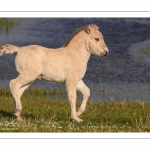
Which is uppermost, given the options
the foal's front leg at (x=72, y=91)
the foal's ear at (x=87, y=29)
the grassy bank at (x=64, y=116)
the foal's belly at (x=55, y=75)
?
the foal's ear at (x=87, y=29)

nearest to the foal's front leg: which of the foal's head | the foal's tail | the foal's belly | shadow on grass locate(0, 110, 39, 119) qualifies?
the foal's belly

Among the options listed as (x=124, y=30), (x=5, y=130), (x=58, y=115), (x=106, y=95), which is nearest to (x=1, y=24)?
(x=124, y=30)

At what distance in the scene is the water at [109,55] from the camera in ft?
62.2

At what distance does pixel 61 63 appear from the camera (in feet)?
46.1

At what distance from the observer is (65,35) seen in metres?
24.4

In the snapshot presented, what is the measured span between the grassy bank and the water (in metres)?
1.00

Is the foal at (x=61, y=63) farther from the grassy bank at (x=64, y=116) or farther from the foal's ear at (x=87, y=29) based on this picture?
the grassy bank at (x=64, y=116)

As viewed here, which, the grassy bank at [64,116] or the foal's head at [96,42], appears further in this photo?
the foal's head at [96,42]

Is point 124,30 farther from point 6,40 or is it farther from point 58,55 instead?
point 58,55

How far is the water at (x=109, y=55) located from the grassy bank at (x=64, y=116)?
100cm

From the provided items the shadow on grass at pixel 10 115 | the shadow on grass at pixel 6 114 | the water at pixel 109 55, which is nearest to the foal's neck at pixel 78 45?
the shadow on grass at pixel 10 115

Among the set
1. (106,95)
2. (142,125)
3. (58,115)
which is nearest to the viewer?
(142,125)

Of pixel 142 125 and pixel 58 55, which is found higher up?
pixel 58 55
